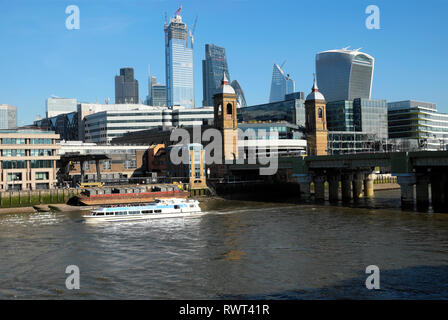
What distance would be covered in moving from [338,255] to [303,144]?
133932 mm

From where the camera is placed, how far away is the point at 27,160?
123438 millimetres

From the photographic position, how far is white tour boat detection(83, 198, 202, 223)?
79125mm

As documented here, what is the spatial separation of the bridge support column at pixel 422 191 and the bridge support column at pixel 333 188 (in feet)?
80.2

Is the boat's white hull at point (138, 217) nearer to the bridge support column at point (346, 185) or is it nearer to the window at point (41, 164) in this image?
the bridge support column at point (346, 185)

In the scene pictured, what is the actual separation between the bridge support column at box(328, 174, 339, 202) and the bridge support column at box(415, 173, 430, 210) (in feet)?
80.2

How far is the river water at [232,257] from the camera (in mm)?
38188

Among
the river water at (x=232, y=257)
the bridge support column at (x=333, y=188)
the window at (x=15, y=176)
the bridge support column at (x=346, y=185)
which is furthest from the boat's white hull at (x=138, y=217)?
the window at (x=15, y=176)

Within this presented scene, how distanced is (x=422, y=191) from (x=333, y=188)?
2728 centimetres

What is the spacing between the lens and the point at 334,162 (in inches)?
4294

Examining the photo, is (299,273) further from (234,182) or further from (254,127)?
(254,127)

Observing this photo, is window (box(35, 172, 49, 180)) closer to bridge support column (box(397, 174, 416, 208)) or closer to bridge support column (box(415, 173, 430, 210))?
bridge support column (box(397, 174, 416, 208))

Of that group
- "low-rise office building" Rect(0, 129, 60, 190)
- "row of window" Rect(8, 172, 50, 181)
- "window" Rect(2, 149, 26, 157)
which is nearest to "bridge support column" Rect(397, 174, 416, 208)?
"low-rise office building" Rect(0, 129, 60, 190)

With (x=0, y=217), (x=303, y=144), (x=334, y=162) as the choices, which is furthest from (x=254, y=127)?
(x=0, y=217)
